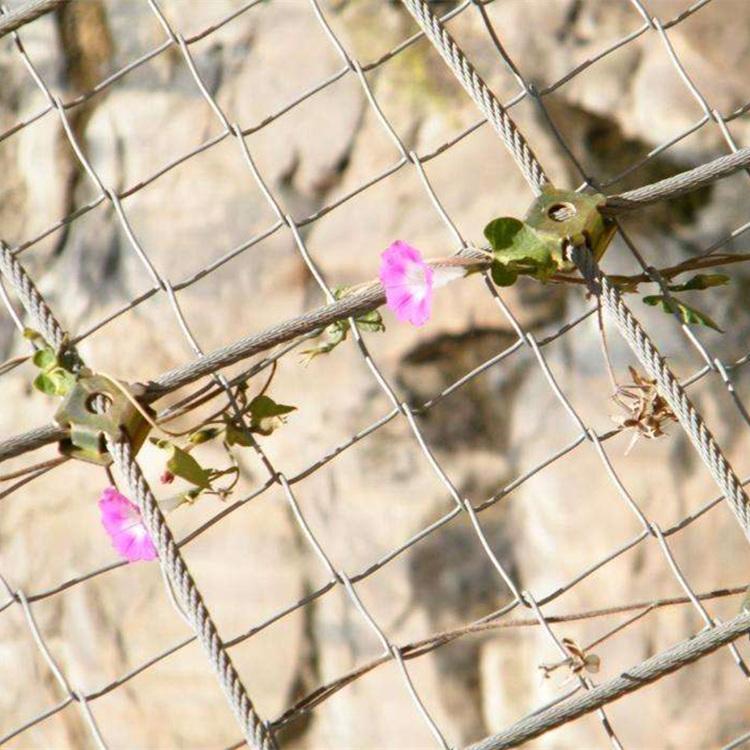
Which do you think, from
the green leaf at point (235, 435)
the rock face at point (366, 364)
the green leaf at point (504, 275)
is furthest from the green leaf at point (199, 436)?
the rock face at point (366, 364)

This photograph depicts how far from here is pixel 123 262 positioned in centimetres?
168

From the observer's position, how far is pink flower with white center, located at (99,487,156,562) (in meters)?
0.71

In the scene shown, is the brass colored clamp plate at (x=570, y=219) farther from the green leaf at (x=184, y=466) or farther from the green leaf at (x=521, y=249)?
the green leaf at (x=184, y=466)

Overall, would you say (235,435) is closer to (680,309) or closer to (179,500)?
(179,500)

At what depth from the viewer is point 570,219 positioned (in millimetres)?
622

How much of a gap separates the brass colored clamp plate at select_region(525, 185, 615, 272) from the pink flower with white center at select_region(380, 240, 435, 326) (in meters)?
0.07

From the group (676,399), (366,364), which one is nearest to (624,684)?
(676,399)

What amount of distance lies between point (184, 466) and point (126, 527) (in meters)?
0.05

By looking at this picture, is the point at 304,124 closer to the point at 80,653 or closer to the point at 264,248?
the point at 264,248

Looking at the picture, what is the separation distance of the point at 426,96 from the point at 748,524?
42.3 inches

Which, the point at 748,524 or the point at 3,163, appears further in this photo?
the point at 3,163

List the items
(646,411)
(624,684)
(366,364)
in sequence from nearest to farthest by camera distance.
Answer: (624,684) → (646,411) → (366,364)

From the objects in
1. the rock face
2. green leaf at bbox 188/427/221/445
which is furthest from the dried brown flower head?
the rock face

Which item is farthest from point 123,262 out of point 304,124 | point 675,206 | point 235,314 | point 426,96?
point 675,206
